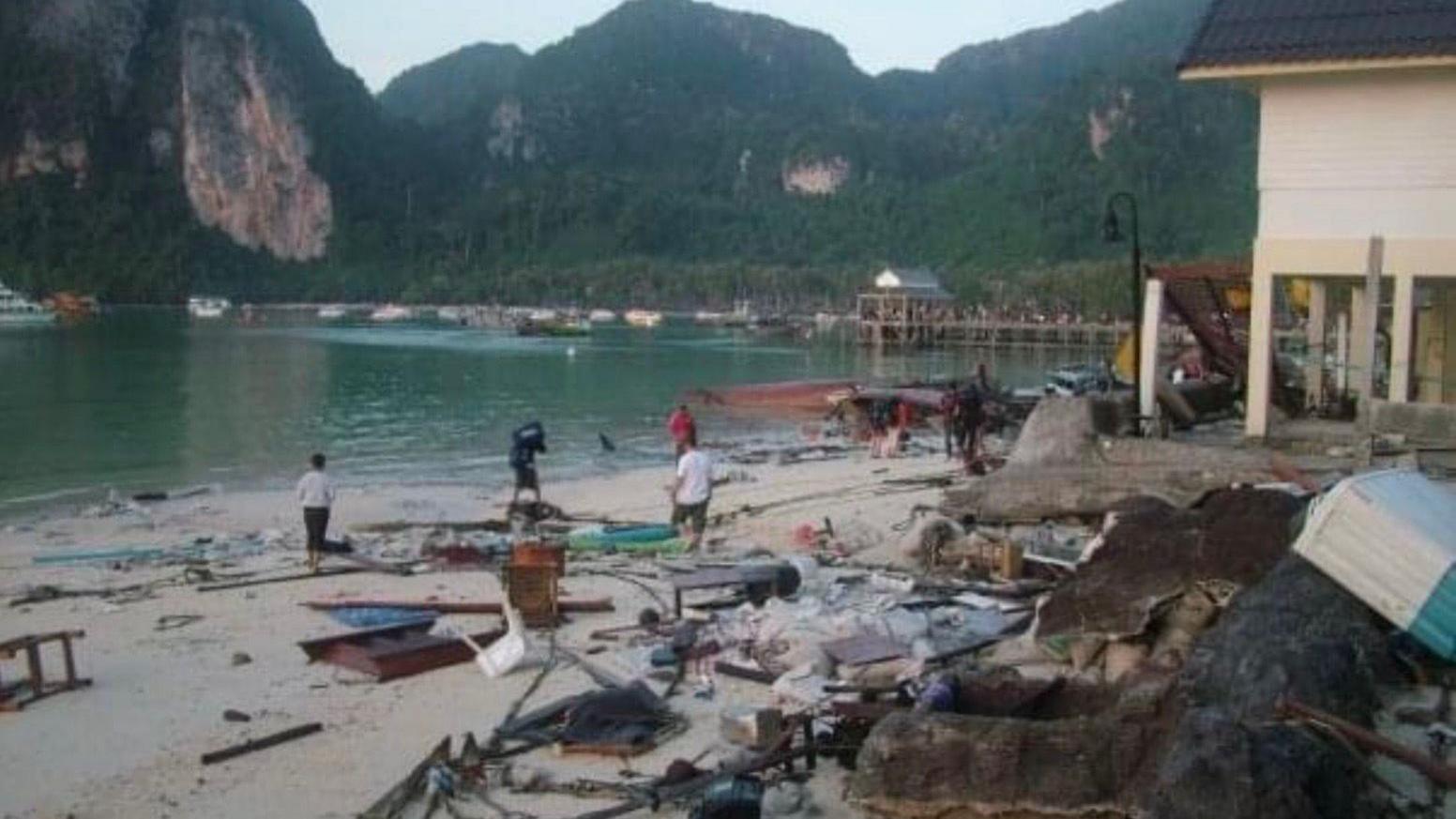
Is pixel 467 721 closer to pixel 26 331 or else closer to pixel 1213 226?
pixel 26 331

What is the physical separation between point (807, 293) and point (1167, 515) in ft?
446

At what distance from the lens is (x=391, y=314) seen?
159 meters

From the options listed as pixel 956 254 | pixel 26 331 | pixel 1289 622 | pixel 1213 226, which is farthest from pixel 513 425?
pixel 956 254

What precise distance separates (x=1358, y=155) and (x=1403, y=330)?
208 cm

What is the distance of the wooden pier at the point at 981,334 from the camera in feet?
277

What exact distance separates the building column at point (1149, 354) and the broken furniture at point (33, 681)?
1261cm

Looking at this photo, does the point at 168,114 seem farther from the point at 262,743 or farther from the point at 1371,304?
the point at 262,743

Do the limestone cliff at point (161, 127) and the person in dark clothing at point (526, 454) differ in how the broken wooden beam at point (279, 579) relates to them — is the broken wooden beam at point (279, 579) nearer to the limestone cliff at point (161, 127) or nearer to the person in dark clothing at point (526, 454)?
the person in dark clothing at point (526, 454)

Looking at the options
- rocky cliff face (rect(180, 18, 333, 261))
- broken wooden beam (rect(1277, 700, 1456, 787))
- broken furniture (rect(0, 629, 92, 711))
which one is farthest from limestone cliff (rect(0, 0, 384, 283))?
broken wooden beam (rect(1277, 700, 1456, 787))

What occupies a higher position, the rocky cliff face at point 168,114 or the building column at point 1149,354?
the rocky cliff face at point 168,114

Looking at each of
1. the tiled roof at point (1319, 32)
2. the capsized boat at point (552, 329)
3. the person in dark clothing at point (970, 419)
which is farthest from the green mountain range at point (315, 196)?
the tiled roof at point (1319, 32)

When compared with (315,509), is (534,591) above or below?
below

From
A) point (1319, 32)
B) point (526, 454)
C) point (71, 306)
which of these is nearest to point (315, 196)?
point (71, 306)

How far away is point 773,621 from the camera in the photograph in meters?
11.3
